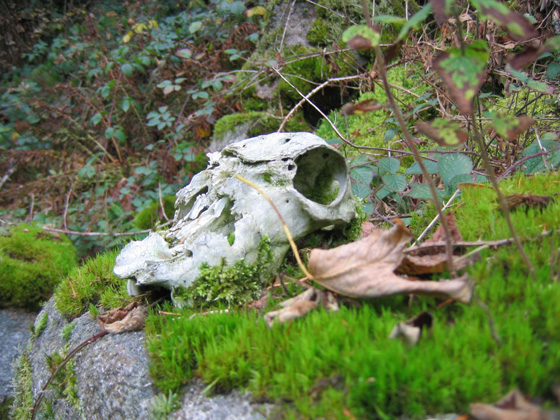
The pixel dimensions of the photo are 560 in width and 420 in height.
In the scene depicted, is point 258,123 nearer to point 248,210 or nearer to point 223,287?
point 248,210

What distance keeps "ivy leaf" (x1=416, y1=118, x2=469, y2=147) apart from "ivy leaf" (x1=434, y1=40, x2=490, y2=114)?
85mm

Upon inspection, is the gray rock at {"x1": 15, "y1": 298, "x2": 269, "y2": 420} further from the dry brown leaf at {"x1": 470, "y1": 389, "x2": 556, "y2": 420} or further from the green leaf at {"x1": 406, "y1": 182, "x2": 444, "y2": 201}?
the green leaf at {"x1": 406, "y1": 182, "x2": 444, "y2": 201}

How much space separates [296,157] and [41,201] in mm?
6653

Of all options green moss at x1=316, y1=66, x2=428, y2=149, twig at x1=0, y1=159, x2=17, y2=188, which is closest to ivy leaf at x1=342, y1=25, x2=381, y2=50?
green moss at x1=316, y1=66, x2=428, y2=149

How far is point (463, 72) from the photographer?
150 centimetres

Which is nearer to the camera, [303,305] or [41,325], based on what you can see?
[303,305]

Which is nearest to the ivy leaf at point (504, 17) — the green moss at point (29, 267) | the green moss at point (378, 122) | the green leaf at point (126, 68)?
the green moss at point (378, 122)

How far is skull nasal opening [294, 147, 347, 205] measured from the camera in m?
2.46

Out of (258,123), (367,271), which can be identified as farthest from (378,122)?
(367,271)

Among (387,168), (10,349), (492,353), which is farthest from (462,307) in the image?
(10,349)

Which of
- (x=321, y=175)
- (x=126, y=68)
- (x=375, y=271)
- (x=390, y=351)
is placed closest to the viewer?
(x=390, y=351)

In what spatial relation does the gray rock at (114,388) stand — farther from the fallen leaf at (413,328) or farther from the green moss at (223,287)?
the fallen leaf at (413,328)

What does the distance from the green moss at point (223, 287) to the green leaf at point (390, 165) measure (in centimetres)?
129

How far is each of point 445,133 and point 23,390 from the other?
3563 millimetres
